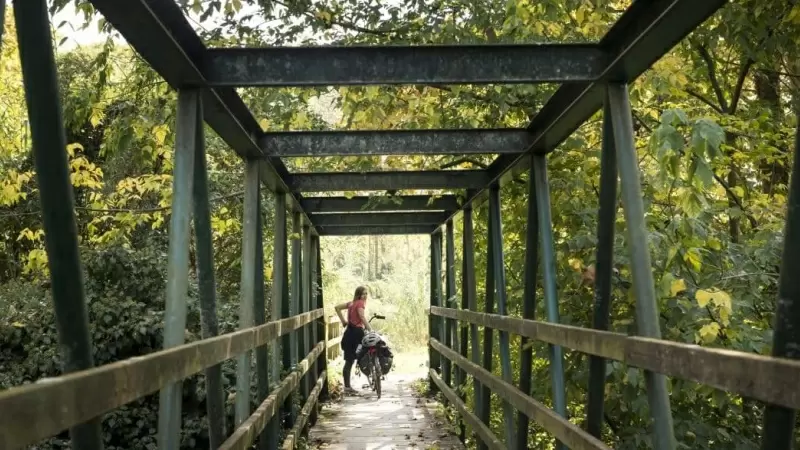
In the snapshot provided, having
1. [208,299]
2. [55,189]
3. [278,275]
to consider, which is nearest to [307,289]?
[278,275]

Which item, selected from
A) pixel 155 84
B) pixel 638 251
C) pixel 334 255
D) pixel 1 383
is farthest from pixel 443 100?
pixel 334 255

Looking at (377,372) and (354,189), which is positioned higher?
(354,189)

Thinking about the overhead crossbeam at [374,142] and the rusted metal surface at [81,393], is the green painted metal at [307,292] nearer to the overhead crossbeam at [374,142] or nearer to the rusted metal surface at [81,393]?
the overhead crossbeam at [374,142]

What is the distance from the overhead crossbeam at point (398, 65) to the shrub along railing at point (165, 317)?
0.26 metres

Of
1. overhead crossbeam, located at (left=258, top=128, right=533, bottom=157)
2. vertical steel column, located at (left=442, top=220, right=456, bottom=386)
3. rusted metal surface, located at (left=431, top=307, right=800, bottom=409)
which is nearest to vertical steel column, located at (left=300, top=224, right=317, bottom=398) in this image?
vertical steel column, located at (left=442, top=220, right=456, bottom=386)

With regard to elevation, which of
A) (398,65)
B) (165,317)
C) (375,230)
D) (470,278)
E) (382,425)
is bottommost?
(382,425)

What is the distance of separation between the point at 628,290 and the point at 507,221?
2.46 meters

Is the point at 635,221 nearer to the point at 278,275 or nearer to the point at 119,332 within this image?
the point at 278,275

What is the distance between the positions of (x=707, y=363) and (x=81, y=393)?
1375mm

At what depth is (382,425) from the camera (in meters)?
8.65

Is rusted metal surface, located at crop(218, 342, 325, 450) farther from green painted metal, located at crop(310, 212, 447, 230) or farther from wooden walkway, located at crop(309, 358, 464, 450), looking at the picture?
green painted metal, located at crop(310, 212, 447, 230)

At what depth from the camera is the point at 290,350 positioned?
6926 millimetres

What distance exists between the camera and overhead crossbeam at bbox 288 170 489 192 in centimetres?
650

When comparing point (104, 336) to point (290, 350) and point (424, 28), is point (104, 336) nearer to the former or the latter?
point (290, 350)
